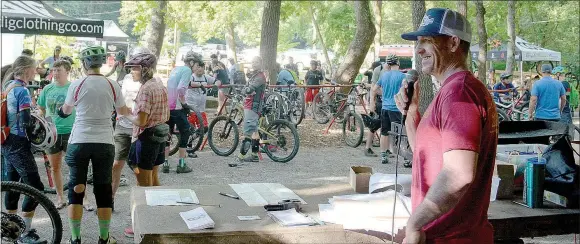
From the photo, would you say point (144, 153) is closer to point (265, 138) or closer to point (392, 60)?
point (265, 138)

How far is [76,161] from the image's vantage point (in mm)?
5613

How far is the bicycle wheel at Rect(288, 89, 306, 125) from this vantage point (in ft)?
54.9

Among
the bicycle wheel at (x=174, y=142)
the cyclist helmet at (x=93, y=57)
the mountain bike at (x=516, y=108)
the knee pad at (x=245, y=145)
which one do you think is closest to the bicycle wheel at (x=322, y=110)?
the mountain bike at (x=516, y=108)

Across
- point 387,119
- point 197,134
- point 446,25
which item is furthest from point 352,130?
point 446,25

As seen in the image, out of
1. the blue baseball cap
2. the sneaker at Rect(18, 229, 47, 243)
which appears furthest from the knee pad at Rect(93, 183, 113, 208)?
the blue baseball cap

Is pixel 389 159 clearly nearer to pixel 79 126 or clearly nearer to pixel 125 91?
pixel 125 91

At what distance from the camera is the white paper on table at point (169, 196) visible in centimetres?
381

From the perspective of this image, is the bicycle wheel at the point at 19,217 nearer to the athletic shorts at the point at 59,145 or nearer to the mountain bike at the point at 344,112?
the athletic shorts at the point at 59,145

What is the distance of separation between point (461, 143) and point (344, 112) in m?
12.4

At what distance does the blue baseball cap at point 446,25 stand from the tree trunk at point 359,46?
51.5 ft

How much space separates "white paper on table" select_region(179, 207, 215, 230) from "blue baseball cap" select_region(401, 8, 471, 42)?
4.65ft

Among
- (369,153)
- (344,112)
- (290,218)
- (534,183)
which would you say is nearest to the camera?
(290,218)

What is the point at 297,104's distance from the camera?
17.3 meters

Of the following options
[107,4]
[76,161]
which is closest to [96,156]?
[76,161]
